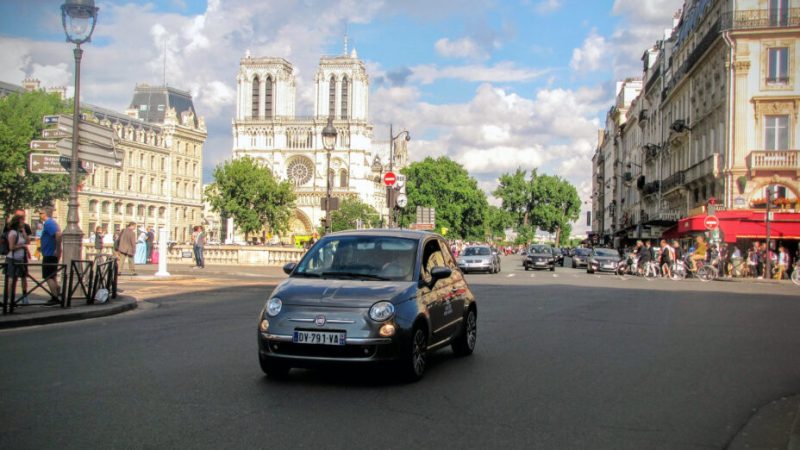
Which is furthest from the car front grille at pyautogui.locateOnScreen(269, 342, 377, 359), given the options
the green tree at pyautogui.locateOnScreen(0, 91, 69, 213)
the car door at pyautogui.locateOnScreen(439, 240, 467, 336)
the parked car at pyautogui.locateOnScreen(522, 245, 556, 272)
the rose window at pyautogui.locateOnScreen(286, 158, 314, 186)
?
the rose window at pyautogui.locateOnScreen(286, 158, 314, 186)

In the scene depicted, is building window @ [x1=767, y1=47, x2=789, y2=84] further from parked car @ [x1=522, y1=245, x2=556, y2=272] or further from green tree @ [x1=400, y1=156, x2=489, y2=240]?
green tree @ [x1=400, y1=156, x2=489, y2=240]

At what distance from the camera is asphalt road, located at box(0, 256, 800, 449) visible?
18.9ft

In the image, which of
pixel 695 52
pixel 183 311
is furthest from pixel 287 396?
pixel 695 52

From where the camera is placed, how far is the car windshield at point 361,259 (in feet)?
27.1

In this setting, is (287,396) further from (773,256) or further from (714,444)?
(773,256)

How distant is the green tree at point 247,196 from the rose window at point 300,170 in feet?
99.5

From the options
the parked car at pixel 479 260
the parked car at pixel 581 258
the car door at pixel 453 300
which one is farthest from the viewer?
the parked car at pixel 581 258

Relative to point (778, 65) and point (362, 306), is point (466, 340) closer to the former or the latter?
point (362, 306)

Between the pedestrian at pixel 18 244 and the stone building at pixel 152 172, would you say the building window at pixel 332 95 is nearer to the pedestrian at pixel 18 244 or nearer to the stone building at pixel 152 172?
the stone building at pixel 152 172

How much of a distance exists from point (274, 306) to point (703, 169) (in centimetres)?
4411

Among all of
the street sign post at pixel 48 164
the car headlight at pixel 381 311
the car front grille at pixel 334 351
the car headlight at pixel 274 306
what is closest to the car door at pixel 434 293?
the car headlight at pixel 381 311

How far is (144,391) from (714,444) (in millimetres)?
4842

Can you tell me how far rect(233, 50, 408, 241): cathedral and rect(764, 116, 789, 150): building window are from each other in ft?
300

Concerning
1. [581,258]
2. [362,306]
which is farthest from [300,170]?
[362,306]
